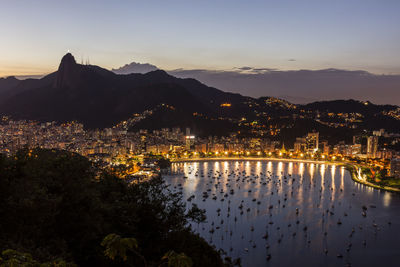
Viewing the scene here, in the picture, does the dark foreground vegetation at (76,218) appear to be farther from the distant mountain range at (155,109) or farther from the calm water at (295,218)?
the distant mountain range at (155,109)

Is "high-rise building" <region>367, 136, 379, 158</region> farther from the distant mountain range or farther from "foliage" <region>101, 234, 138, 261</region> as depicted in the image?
"foliage" <region>101, 234, 138, 261</region>

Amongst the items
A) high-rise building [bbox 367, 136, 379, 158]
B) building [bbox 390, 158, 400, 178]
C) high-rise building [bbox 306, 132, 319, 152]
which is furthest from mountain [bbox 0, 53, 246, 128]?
building [bbox 390, 158, 400, 178]

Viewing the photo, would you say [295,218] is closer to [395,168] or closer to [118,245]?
[395,168]

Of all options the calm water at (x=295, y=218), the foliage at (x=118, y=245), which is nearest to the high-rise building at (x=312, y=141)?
the calm water at (x=295, y=218)

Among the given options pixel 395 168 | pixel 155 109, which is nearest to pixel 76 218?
pixel 395 168

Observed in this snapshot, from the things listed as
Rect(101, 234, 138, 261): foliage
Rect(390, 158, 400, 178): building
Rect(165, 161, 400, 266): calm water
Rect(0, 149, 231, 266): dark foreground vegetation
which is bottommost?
Rect(165, 161, 400, 266): calm water
